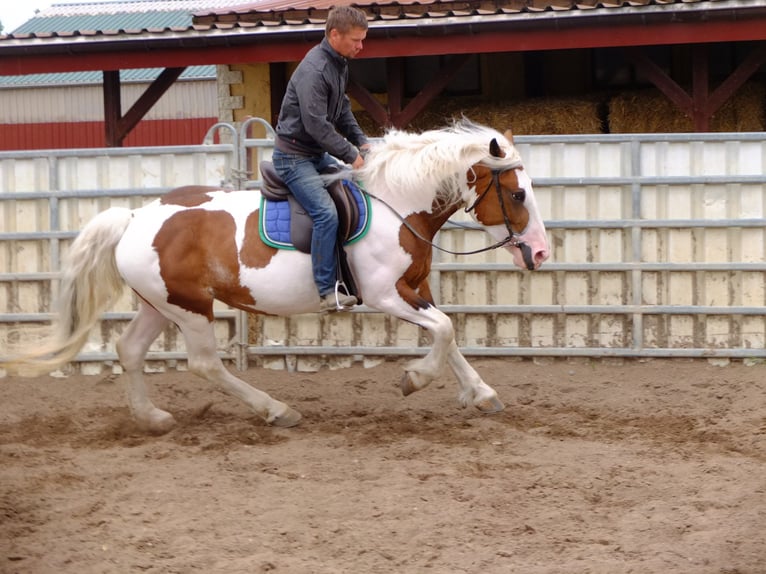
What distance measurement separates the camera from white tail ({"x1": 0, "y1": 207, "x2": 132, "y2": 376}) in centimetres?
694

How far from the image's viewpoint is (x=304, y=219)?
6625mm

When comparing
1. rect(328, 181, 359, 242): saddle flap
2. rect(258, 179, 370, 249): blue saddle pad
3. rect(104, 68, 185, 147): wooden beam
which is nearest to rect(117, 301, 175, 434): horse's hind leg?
rect(258, 179, 370, 249): blue saddle pad

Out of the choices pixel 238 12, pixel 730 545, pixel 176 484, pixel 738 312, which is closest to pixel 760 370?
pixel 738 312

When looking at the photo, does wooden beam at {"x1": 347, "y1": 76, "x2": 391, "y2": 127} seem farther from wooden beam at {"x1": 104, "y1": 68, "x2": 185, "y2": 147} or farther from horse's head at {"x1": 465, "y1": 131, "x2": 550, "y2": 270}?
horse's head at {"x1": 465, "y1": 131, "x2": 550, "y2": 270}

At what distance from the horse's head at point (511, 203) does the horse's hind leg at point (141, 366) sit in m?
2.29

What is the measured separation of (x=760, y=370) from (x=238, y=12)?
7966mm

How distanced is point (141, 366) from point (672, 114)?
7.66 m

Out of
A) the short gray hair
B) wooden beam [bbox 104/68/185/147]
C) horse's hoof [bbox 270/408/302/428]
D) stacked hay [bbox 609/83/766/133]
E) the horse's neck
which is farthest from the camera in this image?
wooden beam [bbox 104/68/185/147]

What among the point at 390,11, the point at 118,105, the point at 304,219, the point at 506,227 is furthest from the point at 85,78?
the point at 506,227

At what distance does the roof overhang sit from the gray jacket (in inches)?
211

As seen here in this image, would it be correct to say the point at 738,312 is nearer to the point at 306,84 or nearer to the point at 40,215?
the point at 306,84

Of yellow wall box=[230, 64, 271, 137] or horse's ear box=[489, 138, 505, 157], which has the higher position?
yellow wall box=[230, 64, 271, 137]

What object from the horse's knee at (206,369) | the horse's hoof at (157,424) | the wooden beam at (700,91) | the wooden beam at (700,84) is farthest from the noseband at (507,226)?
the wooden beam at (700,91)

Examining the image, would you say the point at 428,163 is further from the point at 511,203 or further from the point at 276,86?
the point at 276,86
